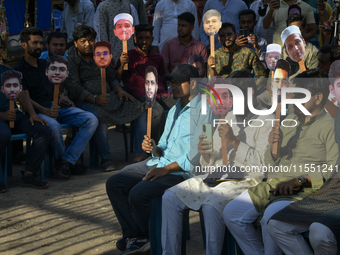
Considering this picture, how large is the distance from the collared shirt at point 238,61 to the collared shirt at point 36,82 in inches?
80.9

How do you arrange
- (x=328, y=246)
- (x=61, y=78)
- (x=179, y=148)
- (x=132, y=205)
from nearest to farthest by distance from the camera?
1. (x=328, y=246)
2. (x=132, y=205)
3. (x=179, y=148)
4. (x=61, y=78)

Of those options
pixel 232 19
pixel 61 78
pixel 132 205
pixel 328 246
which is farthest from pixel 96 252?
pixel 232 19

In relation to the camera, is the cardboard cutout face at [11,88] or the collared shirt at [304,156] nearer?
the collared shirt at [304,156]

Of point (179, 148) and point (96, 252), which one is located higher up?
point (179, 148)

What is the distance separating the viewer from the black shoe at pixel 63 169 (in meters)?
5.26

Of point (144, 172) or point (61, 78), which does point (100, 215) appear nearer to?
point (144, 172)

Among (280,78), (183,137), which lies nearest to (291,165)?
(280,78)

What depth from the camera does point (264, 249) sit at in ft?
9.29

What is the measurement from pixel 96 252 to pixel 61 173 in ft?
6.37

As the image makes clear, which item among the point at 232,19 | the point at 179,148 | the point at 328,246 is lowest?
the point at 328,246

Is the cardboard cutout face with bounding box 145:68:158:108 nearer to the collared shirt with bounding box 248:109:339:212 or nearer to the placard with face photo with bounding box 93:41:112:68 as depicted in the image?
the collared shirt with bounding box 248:109:339:212

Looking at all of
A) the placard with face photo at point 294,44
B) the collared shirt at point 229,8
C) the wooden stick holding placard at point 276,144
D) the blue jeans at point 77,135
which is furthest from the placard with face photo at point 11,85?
the collared shirt at point 229,8

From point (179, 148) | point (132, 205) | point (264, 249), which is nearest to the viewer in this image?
point (264, 249)

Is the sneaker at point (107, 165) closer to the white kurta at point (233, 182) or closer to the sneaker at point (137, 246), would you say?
the sneaker at point (137, 246)
